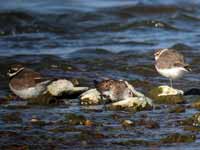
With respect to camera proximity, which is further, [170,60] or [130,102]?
[170,60]

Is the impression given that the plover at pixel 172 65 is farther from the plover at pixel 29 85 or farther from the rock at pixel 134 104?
the plover at pixel 29 85

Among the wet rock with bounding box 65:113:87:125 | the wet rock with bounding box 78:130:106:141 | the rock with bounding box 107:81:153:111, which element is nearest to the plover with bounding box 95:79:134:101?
the rock with bounding box 107:81:153:111

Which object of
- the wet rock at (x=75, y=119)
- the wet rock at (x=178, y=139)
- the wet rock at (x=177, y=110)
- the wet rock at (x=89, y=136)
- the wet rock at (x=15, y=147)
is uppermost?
the wet rock at (x=15, y=147)

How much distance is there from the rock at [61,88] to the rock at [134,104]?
1.12m

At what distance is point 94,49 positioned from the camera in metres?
18.0

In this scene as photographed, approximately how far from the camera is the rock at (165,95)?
42.2ft

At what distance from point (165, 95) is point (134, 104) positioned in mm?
909

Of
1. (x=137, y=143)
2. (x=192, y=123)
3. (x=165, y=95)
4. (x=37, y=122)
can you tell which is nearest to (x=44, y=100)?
(x=37, y=122)

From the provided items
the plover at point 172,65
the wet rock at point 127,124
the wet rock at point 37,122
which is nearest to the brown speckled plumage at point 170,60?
the plover at point 172,65

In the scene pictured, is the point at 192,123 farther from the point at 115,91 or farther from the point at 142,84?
the point at 142,84

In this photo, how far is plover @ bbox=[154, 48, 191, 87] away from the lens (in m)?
13.7

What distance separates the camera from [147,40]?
19.6 metres

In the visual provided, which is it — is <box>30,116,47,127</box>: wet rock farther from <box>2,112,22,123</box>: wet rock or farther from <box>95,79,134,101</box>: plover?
<box>95,79,134,101</box>: plover

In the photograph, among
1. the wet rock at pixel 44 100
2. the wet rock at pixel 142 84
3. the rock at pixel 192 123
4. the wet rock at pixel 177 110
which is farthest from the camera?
the wet rock at pixel 142 84
